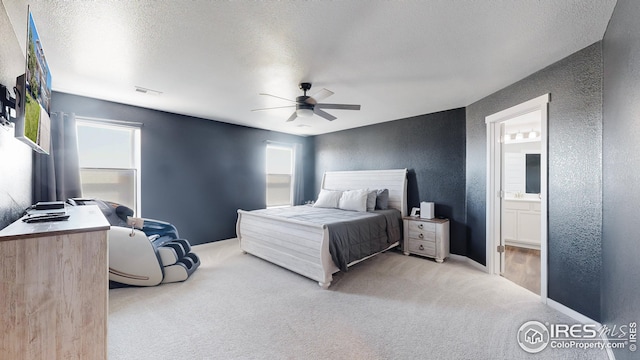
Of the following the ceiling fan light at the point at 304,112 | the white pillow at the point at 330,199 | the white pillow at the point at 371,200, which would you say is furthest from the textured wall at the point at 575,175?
the white pillow at the point at 330,199

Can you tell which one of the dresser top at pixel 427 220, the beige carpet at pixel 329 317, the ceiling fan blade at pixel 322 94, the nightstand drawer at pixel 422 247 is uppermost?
the ceiling fan blade at pixel 322 94

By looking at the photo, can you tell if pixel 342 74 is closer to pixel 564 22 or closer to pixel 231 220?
pixel 564 22

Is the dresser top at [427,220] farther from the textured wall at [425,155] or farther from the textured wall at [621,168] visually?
the textured wall at [621,168]

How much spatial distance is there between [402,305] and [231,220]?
3.65 m

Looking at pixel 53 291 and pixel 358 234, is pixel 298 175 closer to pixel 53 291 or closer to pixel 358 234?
pixel 358 234

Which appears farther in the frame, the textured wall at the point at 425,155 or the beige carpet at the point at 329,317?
the textured wall at the point at 425,155

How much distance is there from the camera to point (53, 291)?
121cm

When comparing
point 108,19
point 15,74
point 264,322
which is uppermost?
point 108,19

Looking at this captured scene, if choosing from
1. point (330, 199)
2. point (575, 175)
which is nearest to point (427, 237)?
point (330, 199)

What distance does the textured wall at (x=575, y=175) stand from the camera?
209cm

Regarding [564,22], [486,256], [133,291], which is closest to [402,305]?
[486,256]

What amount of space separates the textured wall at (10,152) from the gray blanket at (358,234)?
8.42 feet

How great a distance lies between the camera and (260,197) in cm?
546

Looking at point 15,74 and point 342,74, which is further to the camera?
point 342,74
